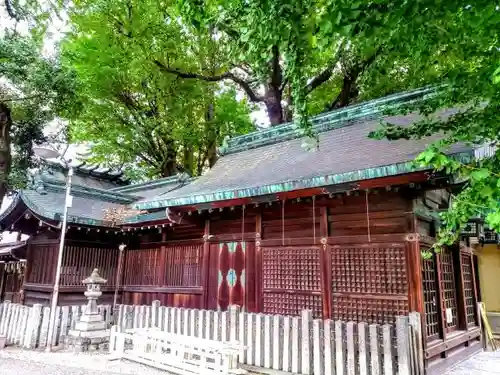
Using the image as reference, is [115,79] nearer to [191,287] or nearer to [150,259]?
[150,259]

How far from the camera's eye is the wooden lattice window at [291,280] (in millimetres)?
7043

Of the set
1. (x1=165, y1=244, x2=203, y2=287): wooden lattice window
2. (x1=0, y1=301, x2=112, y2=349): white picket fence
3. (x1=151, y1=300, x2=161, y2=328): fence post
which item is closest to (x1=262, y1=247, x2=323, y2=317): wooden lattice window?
(x1=165, y1=244, x2=203, y2=287): wooden lattice window

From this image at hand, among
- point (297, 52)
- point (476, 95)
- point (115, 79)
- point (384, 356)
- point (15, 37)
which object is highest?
point (115, 79)

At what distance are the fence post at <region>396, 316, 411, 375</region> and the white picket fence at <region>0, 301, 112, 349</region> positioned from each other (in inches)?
265

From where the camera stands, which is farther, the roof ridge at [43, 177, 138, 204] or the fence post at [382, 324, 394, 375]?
the roof ridge at [43, 177, 138, 204]

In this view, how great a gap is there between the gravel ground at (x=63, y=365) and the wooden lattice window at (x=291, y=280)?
99.1 inches

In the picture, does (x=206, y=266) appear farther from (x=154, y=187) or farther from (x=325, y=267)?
(x=154, y=187)

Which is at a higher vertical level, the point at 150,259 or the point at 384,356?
the point at 150,259

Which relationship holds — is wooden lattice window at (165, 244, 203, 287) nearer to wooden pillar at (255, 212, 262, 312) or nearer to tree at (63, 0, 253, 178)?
wooden pillar at (255, 212, 262, 312)

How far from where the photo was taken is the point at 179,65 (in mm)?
16047

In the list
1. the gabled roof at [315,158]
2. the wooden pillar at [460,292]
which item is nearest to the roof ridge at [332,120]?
the gabled roof at [315,158]

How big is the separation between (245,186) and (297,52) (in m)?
3.93

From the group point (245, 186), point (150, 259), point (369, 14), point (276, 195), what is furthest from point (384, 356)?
point (150, 259)

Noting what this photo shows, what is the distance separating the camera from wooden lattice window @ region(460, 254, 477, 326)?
323 inches
